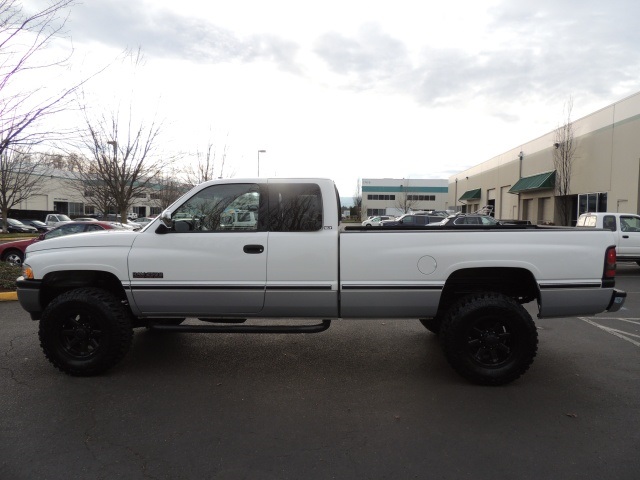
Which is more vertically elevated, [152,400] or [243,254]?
[243,254]

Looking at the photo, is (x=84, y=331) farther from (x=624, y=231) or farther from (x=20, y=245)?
(x=624, y=231)

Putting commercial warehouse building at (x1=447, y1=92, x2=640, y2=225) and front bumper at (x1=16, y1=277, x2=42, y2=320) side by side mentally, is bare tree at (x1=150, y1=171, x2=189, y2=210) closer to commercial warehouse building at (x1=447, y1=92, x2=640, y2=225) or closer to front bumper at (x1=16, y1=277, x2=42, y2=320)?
front bumper at (x1=16, y1=277, x2=42, y2=320)

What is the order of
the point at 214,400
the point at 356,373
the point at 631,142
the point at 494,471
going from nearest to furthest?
the point at 494,471, the point at 214,400, the point at 356,373, the point at 631,142

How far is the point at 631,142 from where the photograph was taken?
72.1 feet

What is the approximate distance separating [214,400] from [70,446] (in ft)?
3.72

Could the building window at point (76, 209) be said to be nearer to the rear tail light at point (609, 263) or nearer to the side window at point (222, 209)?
the side window at point (222, 209)

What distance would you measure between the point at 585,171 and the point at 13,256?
95.4 feet

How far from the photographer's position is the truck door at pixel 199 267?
4266mm

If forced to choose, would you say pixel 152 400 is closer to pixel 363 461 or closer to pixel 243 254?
pixel 243 254

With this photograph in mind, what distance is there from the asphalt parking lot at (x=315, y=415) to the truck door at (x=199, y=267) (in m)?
0.76

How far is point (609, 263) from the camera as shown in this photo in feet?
13.6

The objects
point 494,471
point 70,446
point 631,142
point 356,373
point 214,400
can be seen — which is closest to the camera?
point 494,471

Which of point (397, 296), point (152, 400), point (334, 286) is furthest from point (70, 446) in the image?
point (397, 296)

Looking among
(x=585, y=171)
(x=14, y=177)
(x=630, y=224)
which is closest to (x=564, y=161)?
(x=585, y=171)
